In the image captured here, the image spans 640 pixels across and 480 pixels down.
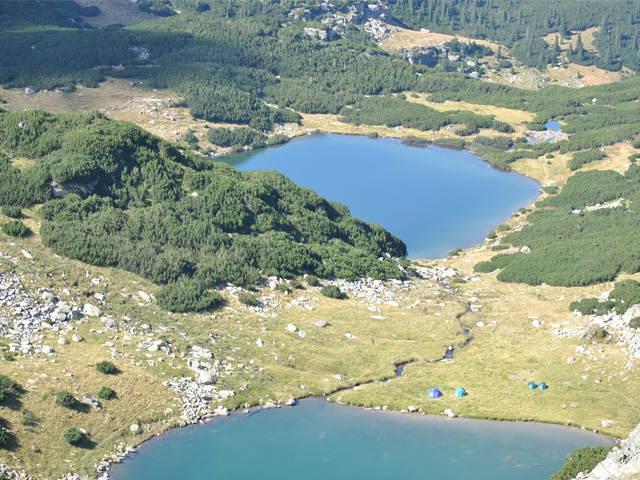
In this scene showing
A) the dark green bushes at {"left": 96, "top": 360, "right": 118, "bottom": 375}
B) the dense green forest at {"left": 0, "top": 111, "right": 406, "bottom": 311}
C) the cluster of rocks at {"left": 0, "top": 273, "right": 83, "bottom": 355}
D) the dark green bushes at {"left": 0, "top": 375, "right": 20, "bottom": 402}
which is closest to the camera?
the dark green bushes at {"left": 0, "top": 375, "right": 20, "bottom": 402}

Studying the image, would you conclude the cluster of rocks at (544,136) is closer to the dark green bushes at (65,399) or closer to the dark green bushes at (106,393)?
the dark green bushes at (106,393)

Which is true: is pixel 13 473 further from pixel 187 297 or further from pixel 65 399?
pixel 187 297

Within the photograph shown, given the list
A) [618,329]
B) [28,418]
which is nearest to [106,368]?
[28,418]

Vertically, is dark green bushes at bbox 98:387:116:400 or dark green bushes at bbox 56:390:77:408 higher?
dark green bushes at bbox 56:390:77:408

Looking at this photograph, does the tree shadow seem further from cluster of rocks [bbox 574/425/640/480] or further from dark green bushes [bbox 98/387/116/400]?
cluster of rocks [bbox 574/425/640/480]

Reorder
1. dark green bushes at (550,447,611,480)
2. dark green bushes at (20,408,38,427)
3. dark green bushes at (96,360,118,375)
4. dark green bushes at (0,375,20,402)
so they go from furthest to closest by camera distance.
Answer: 1. dark green bushes at (96,360,118,375)
2. dark green bushes at (0,375,20,402)
3. dark green bushes at (20,408,38,427)
4. dark green bushes at (550,447,611,480)

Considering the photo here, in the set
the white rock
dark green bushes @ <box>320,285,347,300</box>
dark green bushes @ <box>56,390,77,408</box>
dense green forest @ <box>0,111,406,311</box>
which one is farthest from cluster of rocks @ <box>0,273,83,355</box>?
dark green bushes @ <box>320,285,347,300</box>

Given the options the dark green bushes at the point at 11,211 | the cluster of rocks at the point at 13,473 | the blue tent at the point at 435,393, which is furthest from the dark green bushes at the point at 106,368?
the blue tent at the point at 435,393
